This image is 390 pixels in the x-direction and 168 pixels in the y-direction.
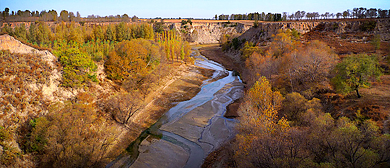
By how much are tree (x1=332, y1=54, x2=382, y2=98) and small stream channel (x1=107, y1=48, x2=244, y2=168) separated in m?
15.7

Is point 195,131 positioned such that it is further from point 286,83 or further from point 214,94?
point 286,83

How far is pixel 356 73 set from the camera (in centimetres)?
2542

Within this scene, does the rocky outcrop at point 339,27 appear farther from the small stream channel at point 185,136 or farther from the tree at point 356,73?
the tree at point 356,73

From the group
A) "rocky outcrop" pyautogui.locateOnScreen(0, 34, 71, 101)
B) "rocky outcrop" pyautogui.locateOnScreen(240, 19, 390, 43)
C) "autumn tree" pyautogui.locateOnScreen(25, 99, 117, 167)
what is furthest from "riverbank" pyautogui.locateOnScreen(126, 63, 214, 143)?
"rocky outcrop" pyautogui.locateOnScreen(240, 19, 390, 43)

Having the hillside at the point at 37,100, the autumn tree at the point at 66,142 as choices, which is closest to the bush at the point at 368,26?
the hillside at the point at 37,100

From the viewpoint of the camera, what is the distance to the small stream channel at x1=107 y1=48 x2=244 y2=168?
23.8 meters

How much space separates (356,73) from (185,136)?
77.4ft

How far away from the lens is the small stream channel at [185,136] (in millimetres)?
23828

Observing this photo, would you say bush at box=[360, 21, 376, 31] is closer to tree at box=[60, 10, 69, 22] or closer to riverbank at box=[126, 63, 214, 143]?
riverbank at box=[126, 63, 214, 143]

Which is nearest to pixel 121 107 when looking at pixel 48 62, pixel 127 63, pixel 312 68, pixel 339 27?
pixel 48 62

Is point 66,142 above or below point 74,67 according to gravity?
below

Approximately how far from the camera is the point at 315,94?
3069 cm

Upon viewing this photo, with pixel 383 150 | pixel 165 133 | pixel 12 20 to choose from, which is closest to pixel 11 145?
pixel 165 133

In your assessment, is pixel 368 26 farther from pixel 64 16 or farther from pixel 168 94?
pixel 64 16
